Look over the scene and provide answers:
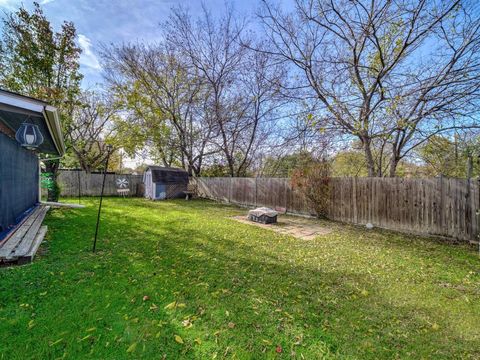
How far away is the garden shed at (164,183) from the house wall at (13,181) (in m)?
6.60

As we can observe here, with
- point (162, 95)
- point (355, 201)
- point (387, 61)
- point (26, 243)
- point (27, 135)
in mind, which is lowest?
point (26, 243)

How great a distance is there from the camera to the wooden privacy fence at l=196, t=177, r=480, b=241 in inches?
202

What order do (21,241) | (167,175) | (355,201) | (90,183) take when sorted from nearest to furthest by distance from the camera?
(21,241)
(355,201)
(167,175)
(90,183)

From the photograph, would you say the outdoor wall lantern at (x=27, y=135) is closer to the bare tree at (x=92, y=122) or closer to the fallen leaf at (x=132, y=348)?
the fallen leaf at (x=132, y=348)

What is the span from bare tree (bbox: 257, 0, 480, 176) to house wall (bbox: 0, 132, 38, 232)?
7.17 metres

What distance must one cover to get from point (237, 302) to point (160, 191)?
12.3 meters

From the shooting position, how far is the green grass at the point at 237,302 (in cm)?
188

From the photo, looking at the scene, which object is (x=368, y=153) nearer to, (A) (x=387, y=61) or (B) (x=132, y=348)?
(A) (x=387, y=61)

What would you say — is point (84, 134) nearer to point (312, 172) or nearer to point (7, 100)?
point (7, 100)

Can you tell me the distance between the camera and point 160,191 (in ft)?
45.3

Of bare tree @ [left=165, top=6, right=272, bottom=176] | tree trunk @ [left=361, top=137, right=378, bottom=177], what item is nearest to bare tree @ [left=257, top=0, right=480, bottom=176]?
tree trunk @ [left=361, top=137, right=378, bottom=177]

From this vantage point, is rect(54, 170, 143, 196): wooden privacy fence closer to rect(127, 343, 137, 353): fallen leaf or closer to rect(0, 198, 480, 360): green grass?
rect(0, 198, 480, 360): green grass

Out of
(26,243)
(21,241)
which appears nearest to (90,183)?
(21,241)

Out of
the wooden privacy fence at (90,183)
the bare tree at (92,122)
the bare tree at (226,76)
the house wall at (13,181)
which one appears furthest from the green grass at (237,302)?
the bare tree at (92,122)
